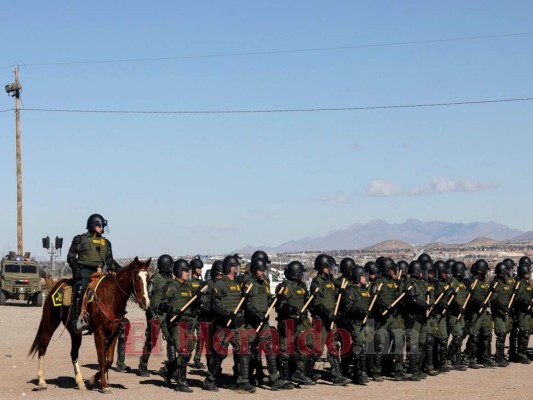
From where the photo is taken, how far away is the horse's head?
573 inches

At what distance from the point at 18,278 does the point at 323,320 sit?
1080 inches

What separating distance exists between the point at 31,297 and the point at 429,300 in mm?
28126

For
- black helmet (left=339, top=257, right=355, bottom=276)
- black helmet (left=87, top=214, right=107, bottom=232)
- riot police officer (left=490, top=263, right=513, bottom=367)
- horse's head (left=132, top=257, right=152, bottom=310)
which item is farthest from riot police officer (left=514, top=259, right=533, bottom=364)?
black helmet (left=87, top=214, right=107, bottom=232)

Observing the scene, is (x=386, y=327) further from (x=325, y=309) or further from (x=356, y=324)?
(x=325, y=309)

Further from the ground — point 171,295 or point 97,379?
point 171,295

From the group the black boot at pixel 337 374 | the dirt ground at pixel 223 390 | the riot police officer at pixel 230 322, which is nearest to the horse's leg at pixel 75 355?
the dirt ground at pixel 223 390

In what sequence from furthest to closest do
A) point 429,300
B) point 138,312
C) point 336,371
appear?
1. point 138,312
2. point 429,300
3. point 336,371

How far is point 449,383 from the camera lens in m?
16.6

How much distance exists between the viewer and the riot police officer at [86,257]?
15.3 meters

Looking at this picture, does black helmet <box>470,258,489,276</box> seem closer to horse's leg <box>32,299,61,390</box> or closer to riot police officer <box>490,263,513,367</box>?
riot police officer <box>490,263,513,367</box>

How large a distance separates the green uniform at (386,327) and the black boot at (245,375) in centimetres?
273

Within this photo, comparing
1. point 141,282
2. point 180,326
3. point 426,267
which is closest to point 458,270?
point 426,267

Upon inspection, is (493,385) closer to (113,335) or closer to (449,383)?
(449,383)

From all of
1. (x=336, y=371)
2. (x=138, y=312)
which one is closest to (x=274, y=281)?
(x=138, y=312)
